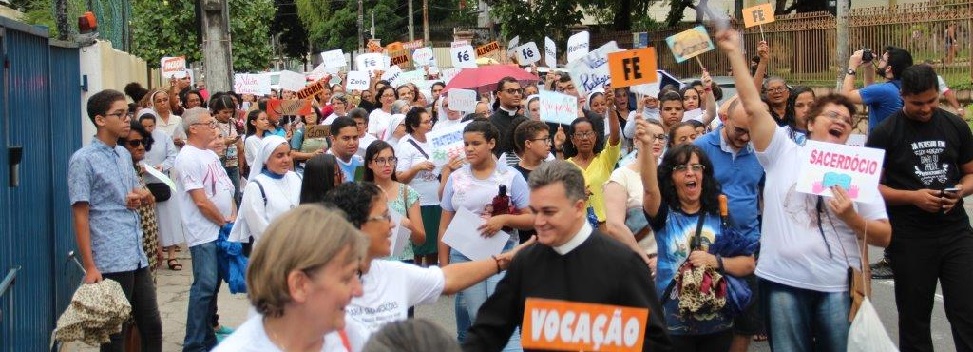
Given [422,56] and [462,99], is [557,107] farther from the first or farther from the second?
[422,56]

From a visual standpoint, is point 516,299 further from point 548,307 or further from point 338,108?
point 338,108

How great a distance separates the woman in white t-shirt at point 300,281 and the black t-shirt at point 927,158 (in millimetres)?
4319

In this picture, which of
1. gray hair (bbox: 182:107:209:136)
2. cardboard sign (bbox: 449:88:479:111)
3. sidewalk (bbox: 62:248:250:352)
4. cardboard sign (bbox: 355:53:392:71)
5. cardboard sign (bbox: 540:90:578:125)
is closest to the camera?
gray hair (bbox: 182:107:209:136)

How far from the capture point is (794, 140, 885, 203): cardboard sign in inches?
213

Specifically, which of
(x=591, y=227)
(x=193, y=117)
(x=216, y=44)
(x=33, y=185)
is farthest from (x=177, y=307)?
(x=216, y=44)

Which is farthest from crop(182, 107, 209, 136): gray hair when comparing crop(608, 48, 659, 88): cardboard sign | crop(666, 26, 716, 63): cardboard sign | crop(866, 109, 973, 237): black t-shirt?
crop(866, 109, 973, 237): black t-shirt

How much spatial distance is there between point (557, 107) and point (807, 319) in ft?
16.1

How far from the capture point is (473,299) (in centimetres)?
699

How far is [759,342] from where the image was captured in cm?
863

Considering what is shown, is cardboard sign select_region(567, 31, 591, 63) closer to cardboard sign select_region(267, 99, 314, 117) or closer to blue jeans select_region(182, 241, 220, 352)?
cardboard sign select_region(267, 99, 314, 117)

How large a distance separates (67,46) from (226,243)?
8.03ft

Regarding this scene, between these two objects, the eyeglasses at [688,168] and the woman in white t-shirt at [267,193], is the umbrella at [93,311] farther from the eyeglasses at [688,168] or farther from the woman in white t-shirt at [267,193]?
the eyeglasses at [688,168]

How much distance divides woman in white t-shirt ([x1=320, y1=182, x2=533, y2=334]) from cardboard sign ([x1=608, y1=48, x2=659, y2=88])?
345cm

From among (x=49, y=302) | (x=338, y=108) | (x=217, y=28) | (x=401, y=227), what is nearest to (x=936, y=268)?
(x=401, y=227)
